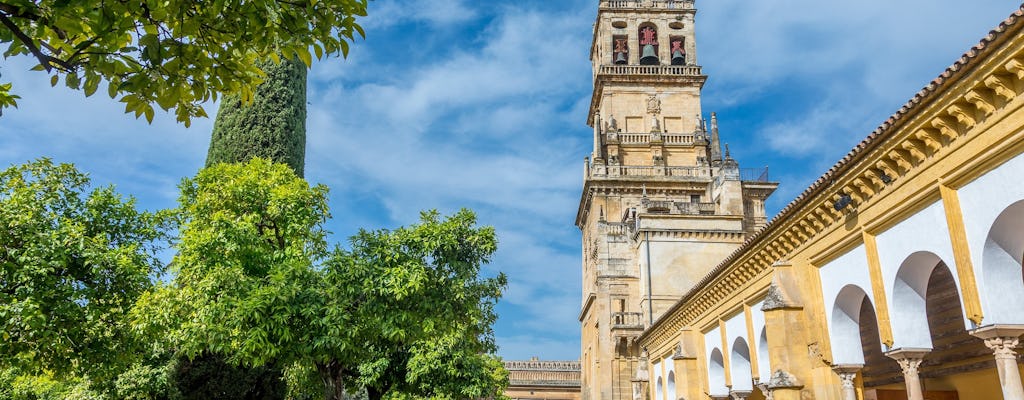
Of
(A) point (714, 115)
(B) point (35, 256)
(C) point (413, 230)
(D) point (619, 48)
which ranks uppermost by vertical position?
(D) point (619, 48)

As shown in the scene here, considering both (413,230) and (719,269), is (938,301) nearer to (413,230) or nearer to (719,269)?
(719,269)

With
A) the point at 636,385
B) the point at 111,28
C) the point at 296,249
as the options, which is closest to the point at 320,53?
the point at 111,28

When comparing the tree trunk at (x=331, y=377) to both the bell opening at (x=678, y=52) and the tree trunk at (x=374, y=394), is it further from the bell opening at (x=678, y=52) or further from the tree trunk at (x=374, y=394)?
the bell opening at (x=678, y=52)

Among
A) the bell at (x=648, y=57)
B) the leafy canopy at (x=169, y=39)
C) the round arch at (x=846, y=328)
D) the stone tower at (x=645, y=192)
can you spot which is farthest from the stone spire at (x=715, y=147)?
the leafy canopy at (x=169, y=39)

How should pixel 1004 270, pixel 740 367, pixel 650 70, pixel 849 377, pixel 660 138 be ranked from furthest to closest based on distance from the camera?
pixel 650 70
pixel 660 138
pixel 740 367
pixel 849 377
pixel 1004 270

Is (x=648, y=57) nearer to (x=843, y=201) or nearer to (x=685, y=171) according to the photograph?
(x=685, y=171)

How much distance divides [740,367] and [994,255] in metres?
9.20

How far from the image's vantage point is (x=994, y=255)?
7.74 meters

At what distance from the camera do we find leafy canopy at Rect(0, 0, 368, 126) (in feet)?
14.6

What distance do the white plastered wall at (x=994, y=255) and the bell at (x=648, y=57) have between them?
3557 centimetres

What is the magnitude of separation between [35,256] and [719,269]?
14.5 m

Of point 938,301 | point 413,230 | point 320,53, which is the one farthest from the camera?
point 413,230

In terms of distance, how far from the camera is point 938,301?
13.4m

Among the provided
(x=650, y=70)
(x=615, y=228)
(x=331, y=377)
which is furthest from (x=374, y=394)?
(x=650, y=70)
